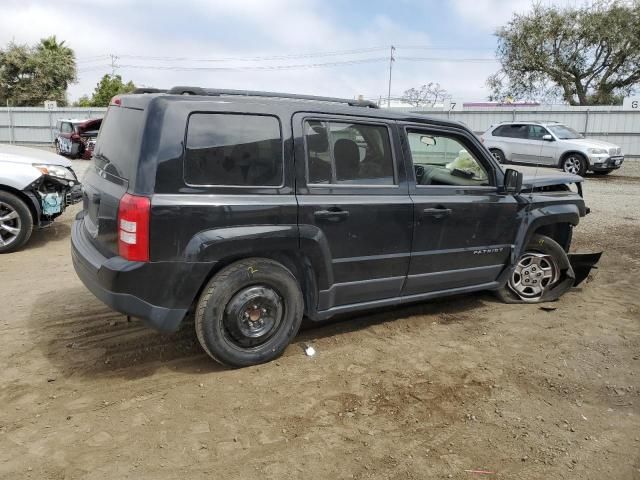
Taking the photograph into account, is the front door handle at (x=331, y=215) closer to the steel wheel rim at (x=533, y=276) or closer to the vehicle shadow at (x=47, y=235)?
the steel wheel rim at (x=533, y=276)

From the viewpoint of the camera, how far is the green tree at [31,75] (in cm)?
4081

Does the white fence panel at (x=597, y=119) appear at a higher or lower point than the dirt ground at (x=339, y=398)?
higher

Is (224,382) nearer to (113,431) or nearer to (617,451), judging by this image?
(113,431)

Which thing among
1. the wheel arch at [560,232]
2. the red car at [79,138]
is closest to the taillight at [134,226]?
the wheel arch at [560,232]

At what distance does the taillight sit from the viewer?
10.7 feet

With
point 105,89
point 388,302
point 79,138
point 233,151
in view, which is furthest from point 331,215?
point 105,89

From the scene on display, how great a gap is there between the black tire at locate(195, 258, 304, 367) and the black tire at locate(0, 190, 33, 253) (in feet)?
14.7

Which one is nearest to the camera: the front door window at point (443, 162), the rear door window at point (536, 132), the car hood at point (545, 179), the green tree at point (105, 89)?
the front door window at point (443, 162)

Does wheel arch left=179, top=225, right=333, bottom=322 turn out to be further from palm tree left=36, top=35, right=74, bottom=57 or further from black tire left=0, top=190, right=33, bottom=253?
palm tree left=36, top=35, right=74, bottom=57

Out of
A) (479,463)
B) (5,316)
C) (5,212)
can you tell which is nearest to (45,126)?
(5,212)

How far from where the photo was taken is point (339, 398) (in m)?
3.47

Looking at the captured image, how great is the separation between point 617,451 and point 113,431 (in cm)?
284

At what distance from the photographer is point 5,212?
22.5 ft

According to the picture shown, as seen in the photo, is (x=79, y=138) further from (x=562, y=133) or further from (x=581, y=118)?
(x=581, y=118)
